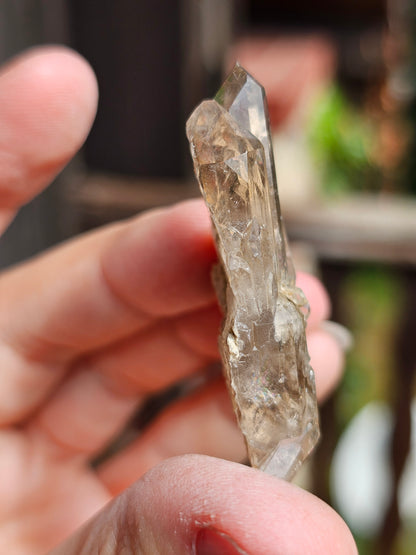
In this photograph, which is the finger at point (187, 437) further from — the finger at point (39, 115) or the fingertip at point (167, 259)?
the finger at point (39, 115)

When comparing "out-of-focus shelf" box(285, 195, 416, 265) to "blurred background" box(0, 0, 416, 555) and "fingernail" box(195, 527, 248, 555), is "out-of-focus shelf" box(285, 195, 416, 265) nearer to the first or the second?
"blurred background" box(0, 0, 416, 555)

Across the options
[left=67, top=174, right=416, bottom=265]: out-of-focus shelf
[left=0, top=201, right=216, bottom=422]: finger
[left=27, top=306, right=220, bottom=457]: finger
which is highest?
[left=0, top=201, right=216, bottom=422]: finger

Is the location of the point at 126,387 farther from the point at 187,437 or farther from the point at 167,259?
the point at 167,259

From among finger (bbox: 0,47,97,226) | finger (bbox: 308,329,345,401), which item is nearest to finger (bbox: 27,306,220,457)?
finger (bbox: 308,329,345,401)

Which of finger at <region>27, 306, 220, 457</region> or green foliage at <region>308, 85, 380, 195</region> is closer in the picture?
finger at <region>27, 306, 220, 457</region>

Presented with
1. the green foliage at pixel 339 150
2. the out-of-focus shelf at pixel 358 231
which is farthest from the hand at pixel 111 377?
the green foliage at pixel 339 150

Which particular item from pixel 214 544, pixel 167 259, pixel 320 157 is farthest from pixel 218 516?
pixel 320 157

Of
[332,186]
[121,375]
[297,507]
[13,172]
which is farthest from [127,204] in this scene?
[297,507]
